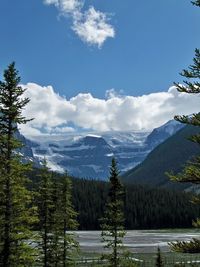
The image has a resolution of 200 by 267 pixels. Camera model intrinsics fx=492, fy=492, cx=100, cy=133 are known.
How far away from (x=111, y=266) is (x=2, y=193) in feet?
44.5

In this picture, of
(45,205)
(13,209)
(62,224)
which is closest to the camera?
(13,209)

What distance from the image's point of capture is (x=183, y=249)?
1380 cm

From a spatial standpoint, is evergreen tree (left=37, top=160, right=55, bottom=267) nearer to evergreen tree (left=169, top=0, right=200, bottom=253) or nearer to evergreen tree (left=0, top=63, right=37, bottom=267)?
evergreen tree (left=0, top=63, right=37, bottom=267)

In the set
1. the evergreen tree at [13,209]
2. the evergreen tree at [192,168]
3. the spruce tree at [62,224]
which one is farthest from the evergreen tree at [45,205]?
the evergreen tree at [192,168]

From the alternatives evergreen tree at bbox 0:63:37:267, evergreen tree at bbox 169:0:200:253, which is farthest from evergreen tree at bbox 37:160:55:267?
evergreen tree at bbox 169:0:200:253

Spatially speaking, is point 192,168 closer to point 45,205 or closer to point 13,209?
point 13,209

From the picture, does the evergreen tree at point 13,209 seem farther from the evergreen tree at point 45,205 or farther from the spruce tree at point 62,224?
the spruce tree at point 62,224

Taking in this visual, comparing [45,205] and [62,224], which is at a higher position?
[45,205]

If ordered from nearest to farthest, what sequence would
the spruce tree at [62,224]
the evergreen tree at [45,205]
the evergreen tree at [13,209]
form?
the evergreen tree at [13,209], the evergreen tree at [45,205], the spruce tree at [62,224]

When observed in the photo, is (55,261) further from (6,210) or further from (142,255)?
(142,255)

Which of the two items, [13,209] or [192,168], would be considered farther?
[13,209]

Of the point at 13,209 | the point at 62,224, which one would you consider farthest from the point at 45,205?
the point at 13,209

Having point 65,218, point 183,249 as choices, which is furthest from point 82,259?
point 183,249

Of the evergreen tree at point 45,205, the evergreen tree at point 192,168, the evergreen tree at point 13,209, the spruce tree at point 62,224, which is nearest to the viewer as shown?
the evergreen tree at point 192,168
